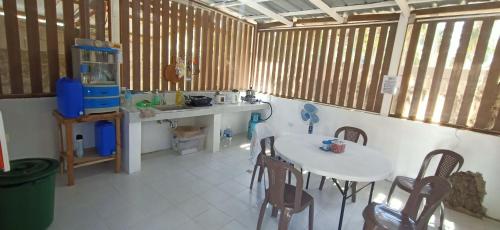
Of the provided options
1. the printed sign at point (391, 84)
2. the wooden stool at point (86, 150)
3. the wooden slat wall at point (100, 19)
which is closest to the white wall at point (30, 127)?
the wooden stool at point (86, 150)

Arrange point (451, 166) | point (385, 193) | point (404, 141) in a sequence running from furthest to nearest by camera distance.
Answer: point (404, 141) < point (385, 193) < point (451, 166)

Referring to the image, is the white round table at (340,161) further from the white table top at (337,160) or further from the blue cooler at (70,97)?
the blue cooler at (70,97)

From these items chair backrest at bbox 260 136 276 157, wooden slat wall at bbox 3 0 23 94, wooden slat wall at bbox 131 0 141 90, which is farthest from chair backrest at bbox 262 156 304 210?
wooden slat wall at bbox 3 0 23 94

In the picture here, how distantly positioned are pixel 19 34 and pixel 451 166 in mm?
4825

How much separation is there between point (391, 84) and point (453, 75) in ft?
2.19

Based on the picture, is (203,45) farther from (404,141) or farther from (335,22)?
(404,141)

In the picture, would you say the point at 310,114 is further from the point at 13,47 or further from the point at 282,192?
the point at 13,47

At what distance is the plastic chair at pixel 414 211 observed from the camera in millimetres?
1577

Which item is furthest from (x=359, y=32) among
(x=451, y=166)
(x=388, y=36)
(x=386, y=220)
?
(x=386, y=220)

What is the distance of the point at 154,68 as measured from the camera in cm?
366

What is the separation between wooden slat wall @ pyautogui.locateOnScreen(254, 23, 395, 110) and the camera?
3.61 meters

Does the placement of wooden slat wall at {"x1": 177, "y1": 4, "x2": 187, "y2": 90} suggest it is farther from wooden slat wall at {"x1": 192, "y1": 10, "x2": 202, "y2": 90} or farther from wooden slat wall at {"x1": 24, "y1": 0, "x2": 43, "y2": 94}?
wooden slat wall at {"x1": 24, "y1": 0, "x2": 43, "y2": 94}

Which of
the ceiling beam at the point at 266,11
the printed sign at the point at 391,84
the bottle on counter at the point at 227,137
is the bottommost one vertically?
the bottle on counter at the point at 227,137

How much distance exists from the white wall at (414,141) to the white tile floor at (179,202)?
43 centimetres
